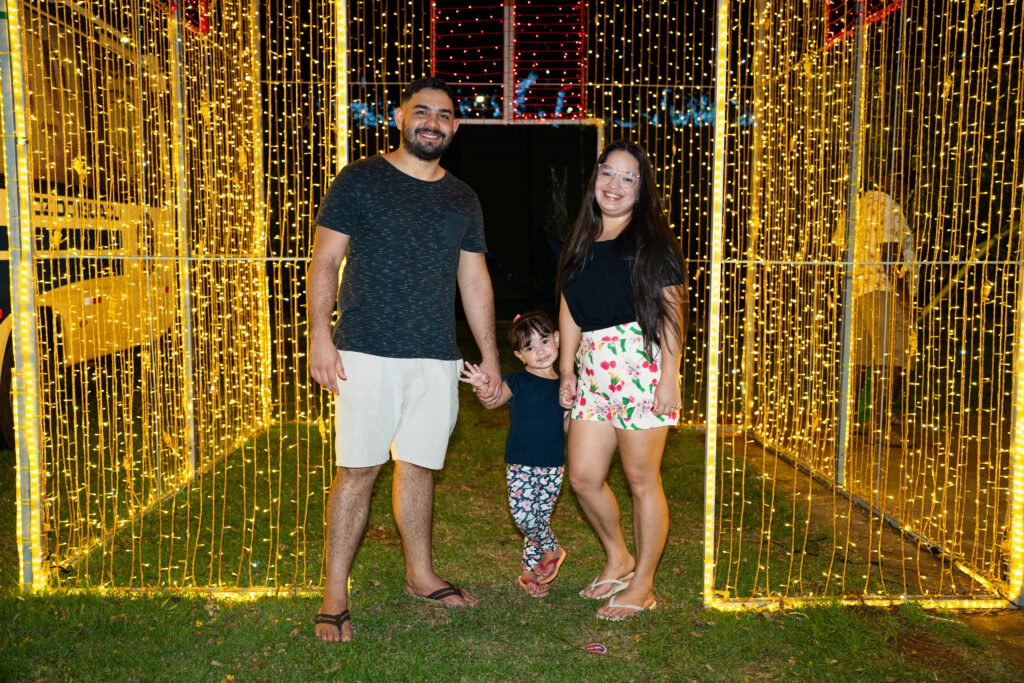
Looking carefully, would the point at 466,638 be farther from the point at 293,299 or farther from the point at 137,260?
the point at 293,299

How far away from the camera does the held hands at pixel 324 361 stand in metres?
3.13

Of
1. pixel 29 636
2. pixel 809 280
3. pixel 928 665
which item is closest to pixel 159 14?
pixel 29 636

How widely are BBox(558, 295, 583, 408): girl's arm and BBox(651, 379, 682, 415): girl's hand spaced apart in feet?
1.22

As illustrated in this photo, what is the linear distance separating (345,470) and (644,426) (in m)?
1.09

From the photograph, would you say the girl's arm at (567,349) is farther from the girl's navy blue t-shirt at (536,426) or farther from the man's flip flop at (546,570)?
the man's flip flop at (546,570)

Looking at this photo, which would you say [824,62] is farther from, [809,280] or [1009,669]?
[1009,669]

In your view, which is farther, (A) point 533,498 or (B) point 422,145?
(A) point 533,498

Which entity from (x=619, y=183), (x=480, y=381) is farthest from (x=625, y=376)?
(x=619, y=183)

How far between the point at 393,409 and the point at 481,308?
553mm

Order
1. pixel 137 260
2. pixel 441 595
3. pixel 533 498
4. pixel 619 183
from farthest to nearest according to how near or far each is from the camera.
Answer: pixel 137 260
pixel 533 498
pixel 441 595
pixel 619 183

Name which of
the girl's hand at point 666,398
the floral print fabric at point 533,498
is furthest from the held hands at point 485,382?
the girl's hand at point 666,398

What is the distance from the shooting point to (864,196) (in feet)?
16.9

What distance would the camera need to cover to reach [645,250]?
10.7 ft

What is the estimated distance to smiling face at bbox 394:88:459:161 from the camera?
329cm
